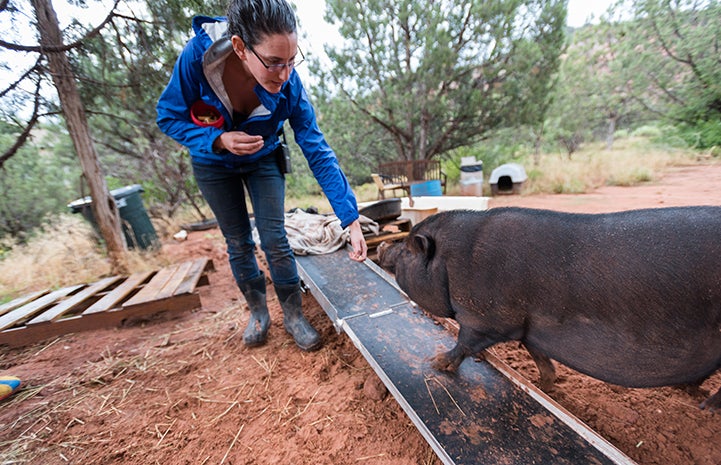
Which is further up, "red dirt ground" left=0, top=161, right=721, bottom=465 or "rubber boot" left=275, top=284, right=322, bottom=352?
"rubber boot" left=275, top=284, right=322, bottom=352

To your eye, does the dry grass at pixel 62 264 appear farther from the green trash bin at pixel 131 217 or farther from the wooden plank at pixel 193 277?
the wooden plank at pixel 193 277

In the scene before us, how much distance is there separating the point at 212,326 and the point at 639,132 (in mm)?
31247

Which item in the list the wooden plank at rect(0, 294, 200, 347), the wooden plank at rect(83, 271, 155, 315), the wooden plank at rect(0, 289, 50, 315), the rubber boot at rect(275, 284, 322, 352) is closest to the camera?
the rubber boot at rect(275, 284, 322, 352)

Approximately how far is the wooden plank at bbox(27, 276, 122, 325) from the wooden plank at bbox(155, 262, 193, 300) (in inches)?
30.4

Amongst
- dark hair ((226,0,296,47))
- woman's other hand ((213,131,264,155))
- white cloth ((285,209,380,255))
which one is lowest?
white cloth ((285,209,380,255))

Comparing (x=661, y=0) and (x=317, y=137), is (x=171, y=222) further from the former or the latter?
(x=661, y=0)

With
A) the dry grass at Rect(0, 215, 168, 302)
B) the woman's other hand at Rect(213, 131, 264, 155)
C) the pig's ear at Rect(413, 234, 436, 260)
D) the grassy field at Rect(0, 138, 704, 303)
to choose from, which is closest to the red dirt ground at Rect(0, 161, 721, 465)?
the pig's ear at Rect(413, 234, 436, 260)

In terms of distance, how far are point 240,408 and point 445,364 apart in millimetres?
1281

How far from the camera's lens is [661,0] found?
41.0ft

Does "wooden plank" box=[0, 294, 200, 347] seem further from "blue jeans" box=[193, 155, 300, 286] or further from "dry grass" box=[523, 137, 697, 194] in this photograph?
"dry grass" box=[523, 137, 697, 194]

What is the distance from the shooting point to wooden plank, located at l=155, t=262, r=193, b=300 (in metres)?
3.24

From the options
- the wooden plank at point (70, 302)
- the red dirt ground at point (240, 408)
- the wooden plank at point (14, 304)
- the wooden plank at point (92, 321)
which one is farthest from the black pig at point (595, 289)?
the wooden plank at point (14, 304)

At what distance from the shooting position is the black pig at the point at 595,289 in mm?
1125

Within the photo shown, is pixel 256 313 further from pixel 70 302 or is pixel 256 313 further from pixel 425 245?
pixel 70 302
